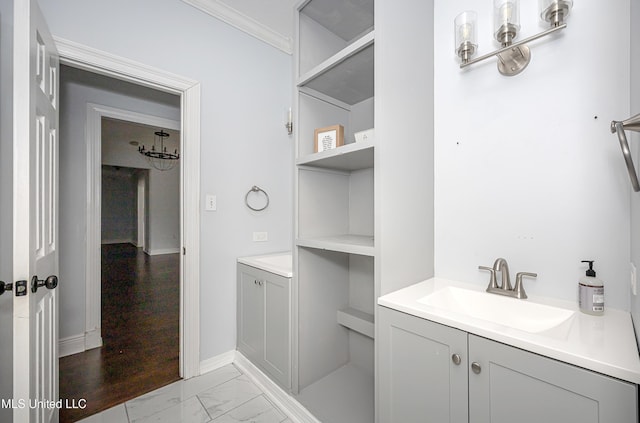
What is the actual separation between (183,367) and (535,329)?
216 cm

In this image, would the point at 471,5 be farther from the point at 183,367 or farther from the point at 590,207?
the point at 183,367

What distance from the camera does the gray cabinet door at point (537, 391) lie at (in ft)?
2.14

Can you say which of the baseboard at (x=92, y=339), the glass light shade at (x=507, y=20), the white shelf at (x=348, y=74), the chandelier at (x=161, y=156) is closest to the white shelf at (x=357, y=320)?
the white shelf at (x=348, y=74)

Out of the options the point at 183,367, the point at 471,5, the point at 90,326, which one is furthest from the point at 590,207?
the point at 90,326

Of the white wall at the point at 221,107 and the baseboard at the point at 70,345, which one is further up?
the white wall at the point at 221,107

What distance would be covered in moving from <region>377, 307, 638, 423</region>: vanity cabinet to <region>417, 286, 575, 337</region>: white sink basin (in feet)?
0.58

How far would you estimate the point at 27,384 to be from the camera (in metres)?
1.00

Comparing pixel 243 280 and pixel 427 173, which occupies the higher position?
pixel 427 173

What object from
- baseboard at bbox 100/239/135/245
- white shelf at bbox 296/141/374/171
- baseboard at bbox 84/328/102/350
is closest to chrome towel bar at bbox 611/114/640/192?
white shelf at bbox 296/141/374/171

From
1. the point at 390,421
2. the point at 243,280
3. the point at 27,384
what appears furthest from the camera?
the point at 243,280

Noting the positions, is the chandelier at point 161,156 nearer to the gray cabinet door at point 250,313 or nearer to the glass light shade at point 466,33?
the gray cabinet door at point 250,313

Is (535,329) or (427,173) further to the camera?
(427,173)

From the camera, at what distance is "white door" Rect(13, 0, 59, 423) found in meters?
0.99

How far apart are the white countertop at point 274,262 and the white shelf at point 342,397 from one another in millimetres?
719
